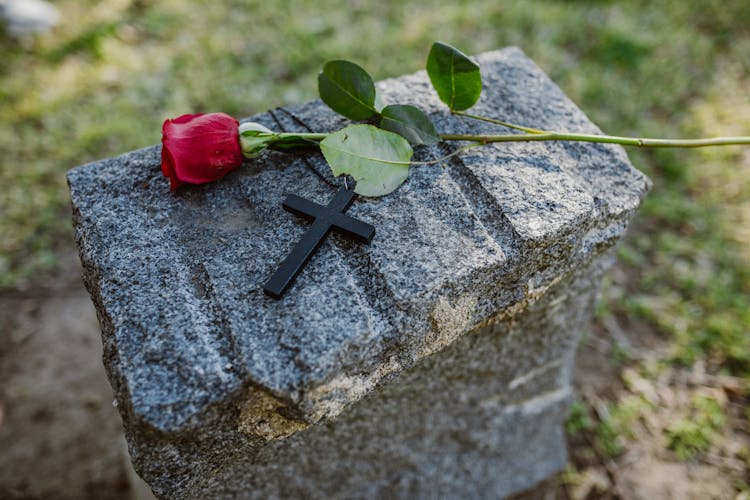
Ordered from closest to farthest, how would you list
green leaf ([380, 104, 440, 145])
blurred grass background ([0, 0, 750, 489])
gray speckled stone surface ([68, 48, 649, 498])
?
gray speckled stone surface ([68, 48, 649, 498]) → green leaf ([380, 104, 440, 145]) → blurred grass background ([0, 0, 750, 489])

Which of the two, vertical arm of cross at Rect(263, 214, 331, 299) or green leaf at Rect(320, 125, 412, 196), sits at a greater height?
green leaf at Rect(320, 125, 412, 196)

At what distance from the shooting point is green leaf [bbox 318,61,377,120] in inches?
49.1

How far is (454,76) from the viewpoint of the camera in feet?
4.13

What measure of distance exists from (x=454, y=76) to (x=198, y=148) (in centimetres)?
59

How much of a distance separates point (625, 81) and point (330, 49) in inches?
72.0

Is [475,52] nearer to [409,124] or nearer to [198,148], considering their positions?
[409,124]

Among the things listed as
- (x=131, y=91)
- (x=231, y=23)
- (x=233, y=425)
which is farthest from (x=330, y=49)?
(x=233, y=425)

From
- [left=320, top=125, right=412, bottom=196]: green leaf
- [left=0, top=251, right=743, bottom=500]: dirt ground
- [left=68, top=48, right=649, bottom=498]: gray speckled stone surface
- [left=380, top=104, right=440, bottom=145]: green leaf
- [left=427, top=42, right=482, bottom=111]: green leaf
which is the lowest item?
[left=0, top=251, right=743, bottom=500]: dirt ground

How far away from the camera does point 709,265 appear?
266 cm

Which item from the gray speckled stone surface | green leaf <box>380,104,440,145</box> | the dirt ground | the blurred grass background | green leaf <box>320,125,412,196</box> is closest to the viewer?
the gray speckled stone surface


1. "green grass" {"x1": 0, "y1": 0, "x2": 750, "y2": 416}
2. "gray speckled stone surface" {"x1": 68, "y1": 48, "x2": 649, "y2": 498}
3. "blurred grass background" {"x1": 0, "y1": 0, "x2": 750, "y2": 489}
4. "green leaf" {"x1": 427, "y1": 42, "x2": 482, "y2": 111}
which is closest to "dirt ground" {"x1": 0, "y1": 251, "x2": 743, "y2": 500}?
"blurred grass background" {"x1": 0, "y1": 0, "x2": 750, "y2": 489}

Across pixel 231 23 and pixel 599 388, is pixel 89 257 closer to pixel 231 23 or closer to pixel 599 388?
pixel 599 388

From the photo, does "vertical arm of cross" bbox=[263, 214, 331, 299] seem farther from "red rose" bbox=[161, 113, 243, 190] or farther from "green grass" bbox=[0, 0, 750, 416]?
"green grass" bbox=[0, 0, 750, 416]

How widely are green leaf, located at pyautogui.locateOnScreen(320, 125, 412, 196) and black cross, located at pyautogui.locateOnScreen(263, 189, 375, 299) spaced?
58mm
